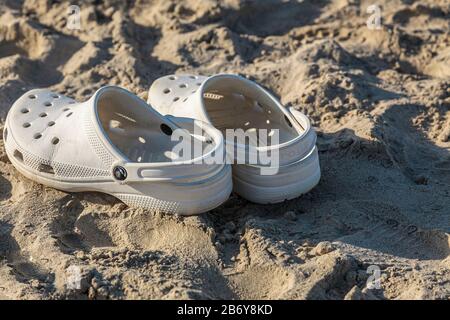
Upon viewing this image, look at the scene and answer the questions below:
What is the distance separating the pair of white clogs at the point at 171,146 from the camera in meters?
3.18

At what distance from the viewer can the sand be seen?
2875mm

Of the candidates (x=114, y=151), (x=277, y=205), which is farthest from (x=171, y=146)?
(x=277, y=205)

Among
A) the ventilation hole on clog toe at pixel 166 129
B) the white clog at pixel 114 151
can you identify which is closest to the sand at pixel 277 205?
the white clog at pixel 114 151

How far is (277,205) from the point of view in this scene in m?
3.42

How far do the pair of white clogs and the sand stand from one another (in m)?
0.09

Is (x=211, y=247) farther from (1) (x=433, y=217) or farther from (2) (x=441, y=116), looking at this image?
(2) (x=441, y=116)

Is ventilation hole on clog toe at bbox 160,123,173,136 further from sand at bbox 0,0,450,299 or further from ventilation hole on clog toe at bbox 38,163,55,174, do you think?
ventilation hole on clog toe at bbox 38,163,55,174

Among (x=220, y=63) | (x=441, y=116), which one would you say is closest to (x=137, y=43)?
(x=220, y=63)

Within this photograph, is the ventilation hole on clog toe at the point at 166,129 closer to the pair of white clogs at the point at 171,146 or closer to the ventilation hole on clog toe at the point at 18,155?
the pair of white clogs at the point at 171,146

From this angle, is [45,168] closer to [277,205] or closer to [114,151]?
[114,151]

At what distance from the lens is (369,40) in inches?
194

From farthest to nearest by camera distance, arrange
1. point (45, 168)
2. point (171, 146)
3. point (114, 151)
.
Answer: point (171, 146)
point (45, 168)
point (114, 151)

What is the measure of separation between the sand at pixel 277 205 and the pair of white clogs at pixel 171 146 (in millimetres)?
89

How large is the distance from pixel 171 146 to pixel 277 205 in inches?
21.0
